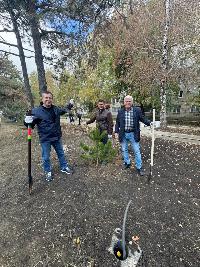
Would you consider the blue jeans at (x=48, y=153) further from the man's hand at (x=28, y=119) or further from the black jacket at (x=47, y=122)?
the man's hand at (x=28, y=119)

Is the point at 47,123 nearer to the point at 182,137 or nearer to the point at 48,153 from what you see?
the point at 48,153

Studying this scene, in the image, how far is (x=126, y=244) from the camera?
4.35 meters

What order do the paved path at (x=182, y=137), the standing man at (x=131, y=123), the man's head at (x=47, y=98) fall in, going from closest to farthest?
the man's head at (x=47, y=98) < the standing man at (x=131, y=123) < the paved path at (x=182, y=137)

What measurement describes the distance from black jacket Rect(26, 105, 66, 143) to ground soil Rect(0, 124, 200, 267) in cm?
111

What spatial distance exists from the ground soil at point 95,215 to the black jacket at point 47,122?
3.63ft

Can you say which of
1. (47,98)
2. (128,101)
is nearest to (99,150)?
(128,101)

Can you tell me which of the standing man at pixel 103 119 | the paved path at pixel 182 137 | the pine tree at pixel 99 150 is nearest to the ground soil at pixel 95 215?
the pine tree at pixel 99 150

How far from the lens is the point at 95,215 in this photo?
5.05 m

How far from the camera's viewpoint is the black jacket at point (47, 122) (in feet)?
20.2

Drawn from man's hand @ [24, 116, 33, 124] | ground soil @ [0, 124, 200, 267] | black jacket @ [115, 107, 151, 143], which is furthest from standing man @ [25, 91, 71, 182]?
black jacket @ [115, 107, 151, 143]

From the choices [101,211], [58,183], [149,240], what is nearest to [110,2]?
[58,183]

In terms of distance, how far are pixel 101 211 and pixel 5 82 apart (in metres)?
14.9

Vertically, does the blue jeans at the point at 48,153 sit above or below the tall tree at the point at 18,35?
below

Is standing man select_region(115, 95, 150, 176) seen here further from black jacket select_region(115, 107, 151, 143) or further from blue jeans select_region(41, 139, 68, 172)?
blue jeans select_region(41, 139, 68, 172)
